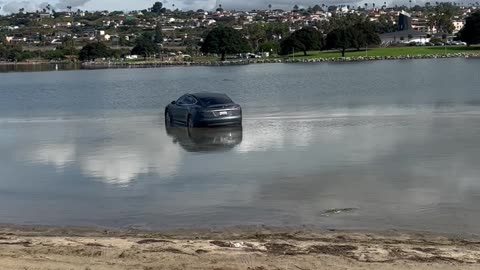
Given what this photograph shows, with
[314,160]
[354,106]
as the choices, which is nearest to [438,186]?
[314,160]

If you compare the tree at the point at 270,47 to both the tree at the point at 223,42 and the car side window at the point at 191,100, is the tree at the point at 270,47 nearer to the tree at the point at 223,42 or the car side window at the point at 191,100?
the tree at the point at 223,42

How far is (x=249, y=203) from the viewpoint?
14711mm

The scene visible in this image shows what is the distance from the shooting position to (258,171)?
1811 centimetres

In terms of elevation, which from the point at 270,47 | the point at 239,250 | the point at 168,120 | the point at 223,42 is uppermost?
the point at 239,250

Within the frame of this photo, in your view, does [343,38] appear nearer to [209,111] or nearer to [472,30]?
[472,30]

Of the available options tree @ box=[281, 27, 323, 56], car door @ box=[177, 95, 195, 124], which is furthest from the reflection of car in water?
tree @ box=[281, 27, 323, 56]

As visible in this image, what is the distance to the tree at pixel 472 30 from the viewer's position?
148m

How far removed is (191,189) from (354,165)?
4.03 metres

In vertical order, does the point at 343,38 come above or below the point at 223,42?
above

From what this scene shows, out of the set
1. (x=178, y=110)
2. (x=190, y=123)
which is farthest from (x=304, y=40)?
(x=190, y=123)

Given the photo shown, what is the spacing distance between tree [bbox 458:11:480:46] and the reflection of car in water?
127289 millimetres

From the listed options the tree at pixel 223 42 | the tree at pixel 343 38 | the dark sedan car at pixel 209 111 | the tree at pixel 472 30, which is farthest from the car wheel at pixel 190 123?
the tree at pixel 223 42

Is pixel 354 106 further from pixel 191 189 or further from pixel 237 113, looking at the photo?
pixel 191 189

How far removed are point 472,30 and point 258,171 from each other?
141m
